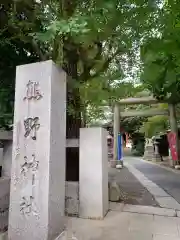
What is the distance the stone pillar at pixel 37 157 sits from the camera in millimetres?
3637

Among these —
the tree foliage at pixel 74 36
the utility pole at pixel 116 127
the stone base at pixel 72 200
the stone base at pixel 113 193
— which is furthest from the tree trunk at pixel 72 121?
the utility pole at pixel 116 127

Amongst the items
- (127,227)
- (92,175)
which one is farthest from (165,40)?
(127,227)

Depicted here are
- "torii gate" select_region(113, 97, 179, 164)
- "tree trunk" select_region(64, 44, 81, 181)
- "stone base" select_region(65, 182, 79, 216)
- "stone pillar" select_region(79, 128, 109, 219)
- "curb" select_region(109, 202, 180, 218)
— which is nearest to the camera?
"stone pillar" select_region(79, 128, 109, 219)

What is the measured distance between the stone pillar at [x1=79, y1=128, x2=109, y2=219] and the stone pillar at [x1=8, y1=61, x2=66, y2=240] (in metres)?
0.90

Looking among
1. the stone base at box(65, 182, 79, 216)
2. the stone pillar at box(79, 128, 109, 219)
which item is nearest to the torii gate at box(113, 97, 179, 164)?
the stone pillar at box(79, 128, 109, 219)

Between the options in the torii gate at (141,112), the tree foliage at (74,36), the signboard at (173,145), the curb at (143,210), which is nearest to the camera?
the tree foliage at (74,36)

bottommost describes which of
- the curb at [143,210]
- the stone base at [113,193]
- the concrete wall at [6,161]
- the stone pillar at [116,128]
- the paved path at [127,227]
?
the paved path at [127,227]

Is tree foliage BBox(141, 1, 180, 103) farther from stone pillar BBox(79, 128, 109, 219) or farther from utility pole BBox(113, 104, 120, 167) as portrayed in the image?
utility pole BBox(113, 104, 120, 167)

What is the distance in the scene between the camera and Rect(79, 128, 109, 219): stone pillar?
4797 mm

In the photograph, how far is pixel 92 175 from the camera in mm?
4875

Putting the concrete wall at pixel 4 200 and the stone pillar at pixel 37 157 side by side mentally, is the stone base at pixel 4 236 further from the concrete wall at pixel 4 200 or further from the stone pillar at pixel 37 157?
the concrete wall at pixel 4 200

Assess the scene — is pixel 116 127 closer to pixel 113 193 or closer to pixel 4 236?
pixel 113 193

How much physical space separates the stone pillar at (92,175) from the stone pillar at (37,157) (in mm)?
904

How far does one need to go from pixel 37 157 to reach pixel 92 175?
1.51 meters
